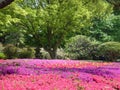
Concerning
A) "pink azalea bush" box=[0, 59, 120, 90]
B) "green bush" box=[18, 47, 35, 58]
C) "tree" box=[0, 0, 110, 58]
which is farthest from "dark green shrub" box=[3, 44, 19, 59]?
"pink azalea bush" box=[0, 59, 120, 90]

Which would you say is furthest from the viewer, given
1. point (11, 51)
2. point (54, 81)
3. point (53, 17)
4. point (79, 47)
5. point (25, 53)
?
point (79, 47)

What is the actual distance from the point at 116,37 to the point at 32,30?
45.7 feet

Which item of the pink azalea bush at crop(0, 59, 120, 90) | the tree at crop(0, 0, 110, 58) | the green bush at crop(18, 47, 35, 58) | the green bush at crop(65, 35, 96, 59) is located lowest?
the pink azalea bush at crop(0, 59, 120, 90)

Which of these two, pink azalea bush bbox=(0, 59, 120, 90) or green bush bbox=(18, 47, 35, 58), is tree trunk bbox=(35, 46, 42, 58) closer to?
green bush bbox=(18, 47, 35, 58)

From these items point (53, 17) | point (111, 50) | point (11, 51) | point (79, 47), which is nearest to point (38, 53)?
point (79, 47)

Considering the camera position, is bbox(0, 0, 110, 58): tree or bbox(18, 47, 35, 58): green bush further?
bbox(18, 47, 35, 58): green bush

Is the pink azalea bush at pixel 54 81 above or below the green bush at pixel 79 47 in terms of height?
below

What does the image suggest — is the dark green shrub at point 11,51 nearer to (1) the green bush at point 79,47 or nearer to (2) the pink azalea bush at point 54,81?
(1) the green bush at point 79,47

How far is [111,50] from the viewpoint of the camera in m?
Result: 31.9

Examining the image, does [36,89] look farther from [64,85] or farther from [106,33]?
[106,33]

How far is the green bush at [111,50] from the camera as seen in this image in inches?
1242

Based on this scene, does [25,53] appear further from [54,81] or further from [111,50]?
[54,81]

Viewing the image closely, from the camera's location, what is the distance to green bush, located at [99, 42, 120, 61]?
1242 inches

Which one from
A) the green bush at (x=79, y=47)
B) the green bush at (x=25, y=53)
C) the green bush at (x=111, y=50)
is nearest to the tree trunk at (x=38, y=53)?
the green bush at (x=79, y=47)
